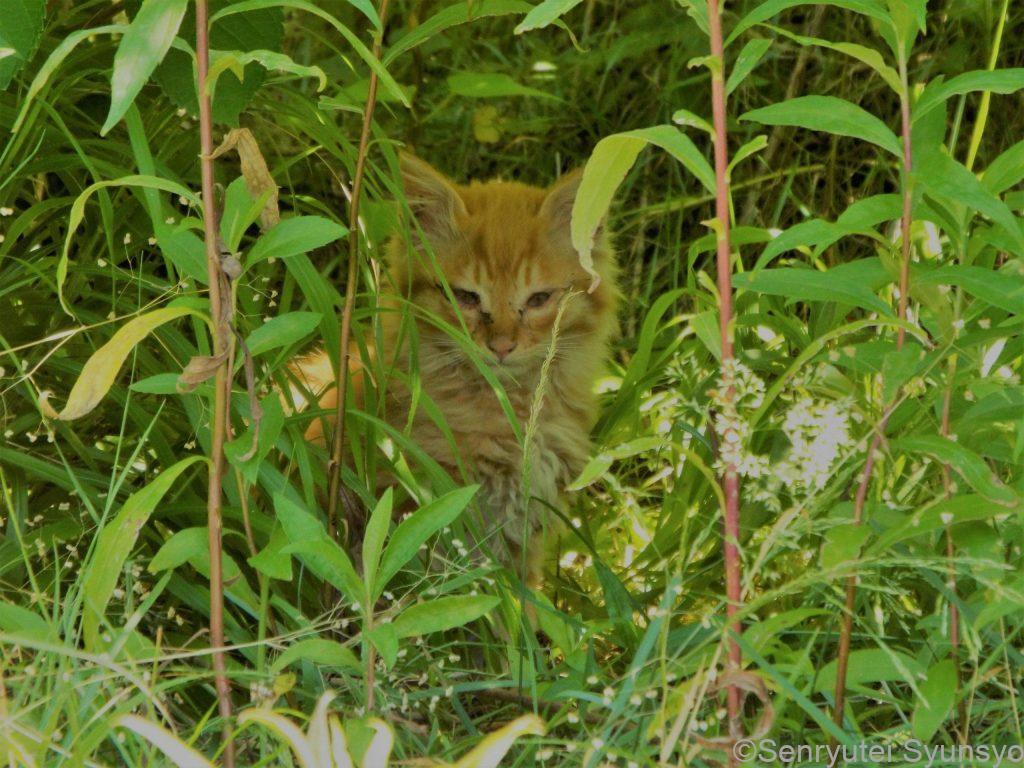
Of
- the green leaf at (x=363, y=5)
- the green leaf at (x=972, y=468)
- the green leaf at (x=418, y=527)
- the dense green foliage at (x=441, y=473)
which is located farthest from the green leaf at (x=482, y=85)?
the green leaf at (x=972, y=468)

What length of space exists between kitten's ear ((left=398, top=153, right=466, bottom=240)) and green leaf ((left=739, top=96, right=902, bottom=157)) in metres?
1.41

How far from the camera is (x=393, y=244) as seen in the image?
2.78 metres

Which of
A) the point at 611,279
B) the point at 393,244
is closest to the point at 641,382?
the point at 611,279

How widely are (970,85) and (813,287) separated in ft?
0.86

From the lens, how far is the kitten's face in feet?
8.75

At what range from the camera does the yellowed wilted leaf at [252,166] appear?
52.3 inches

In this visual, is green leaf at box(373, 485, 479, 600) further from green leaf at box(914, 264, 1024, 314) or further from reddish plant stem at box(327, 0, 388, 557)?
green leaf at box(914, 264, 1024, 314)

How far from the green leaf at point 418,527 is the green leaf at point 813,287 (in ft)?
1.31

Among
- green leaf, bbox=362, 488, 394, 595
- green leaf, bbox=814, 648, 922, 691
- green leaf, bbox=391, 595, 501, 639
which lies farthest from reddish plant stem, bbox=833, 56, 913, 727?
green leaf, bbox=362, 488, 394, 595

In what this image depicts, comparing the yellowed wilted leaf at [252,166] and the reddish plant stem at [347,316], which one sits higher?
the yellowed wilted leaf at [252,166]

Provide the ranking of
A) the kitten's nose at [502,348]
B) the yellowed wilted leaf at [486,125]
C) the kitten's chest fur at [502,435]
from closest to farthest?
the kitten's chest fur at [502,435] < the kitten's nose at [502,348] < the yellowed wilted leaf at [486,125]

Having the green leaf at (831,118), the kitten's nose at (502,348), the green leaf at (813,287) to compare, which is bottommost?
the kitten's nose at (502,348)

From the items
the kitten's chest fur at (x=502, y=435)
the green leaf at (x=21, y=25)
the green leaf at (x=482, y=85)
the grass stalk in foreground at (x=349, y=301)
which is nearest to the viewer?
the green leaf at (x=21, y=25)

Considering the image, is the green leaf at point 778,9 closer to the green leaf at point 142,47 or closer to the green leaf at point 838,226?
the green leaf at point 838,226
